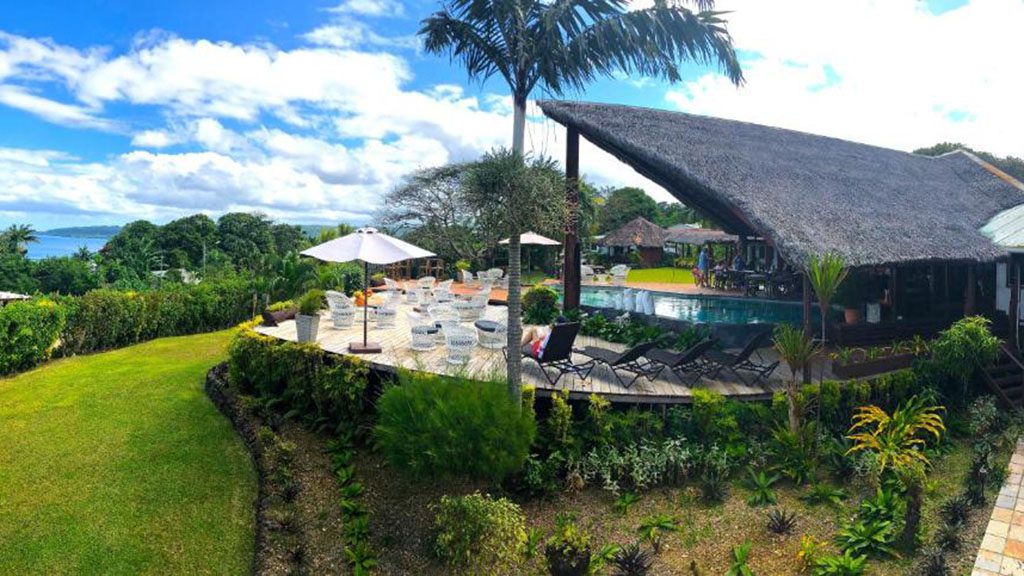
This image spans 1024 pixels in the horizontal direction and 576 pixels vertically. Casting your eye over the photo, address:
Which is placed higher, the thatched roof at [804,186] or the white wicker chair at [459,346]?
the thatched roof at [804,186]

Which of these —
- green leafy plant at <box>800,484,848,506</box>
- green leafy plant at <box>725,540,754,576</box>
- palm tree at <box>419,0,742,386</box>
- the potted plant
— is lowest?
green leafy plant at <box>725,540,754,576</box>

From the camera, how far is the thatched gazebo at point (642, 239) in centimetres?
3625

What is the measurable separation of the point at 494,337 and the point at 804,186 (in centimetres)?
759

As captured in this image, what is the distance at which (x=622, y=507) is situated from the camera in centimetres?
683

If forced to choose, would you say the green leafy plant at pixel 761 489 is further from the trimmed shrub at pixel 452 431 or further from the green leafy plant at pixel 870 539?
the trimmed shrub at pixel 452 431

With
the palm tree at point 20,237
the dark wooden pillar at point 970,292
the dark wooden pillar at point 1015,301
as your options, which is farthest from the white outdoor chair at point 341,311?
the palm tree at point 20,237

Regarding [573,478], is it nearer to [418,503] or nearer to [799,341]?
[418,503]

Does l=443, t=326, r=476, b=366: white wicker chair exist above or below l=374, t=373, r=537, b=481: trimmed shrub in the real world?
above

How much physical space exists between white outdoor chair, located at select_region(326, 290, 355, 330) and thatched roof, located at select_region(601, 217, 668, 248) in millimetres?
26072

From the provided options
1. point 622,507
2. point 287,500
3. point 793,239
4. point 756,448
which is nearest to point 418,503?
point 287,500

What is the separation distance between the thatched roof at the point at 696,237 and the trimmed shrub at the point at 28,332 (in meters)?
26.8

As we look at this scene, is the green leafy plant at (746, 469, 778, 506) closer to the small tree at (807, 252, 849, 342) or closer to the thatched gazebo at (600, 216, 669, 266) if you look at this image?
the small tree at (807, 252, 849, 342)

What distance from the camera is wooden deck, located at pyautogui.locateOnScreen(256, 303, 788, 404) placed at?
8.22 metres

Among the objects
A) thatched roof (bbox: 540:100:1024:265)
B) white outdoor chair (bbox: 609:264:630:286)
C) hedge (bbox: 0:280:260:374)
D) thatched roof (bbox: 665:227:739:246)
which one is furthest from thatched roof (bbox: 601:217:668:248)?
hedge (bbox: 0:280:260:374)
